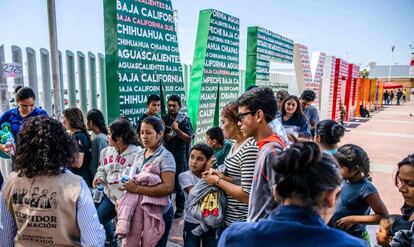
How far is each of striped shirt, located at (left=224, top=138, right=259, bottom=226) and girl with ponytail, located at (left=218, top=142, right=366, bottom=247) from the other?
2.31ft

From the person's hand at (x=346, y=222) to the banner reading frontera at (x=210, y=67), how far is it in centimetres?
313

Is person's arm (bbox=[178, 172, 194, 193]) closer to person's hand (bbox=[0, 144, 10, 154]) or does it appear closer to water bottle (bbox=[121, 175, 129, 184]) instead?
water bottle (bbox=[121, 175, 129, 184])

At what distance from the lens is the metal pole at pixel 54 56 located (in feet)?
11.6

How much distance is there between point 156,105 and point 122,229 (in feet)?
6.28

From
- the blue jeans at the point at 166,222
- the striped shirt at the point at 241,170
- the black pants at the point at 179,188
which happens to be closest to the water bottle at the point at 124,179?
the blue jeans at the point at 166,222

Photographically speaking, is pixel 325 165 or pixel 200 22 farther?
pixel 200 22

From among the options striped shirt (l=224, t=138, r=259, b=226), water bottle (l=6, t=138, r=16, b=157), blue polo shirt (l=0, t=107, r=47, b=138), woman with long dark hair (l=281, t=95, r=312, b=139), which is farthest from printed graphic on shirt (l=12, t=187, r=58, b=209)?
woman with long dark hair (l=281, t=95, r=312, b=139)

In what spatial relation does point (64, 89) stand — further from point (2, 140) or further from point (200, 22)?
point (200, 22)

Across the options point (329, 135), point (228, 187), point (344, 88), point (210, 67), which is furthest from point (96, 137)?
point (344, 88)

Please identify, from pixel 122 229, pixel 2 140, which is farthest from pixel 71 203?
pixel 2 140

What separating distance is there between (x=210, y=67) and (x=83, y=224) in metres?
4.20

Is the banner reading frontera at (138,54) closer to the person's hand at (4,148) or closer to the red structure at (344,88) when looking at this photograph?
the person's hand at (4,148)

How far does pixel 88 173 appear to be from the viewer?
10.3ft

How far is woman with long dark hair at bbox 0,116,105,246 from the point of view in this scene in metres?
1.50
